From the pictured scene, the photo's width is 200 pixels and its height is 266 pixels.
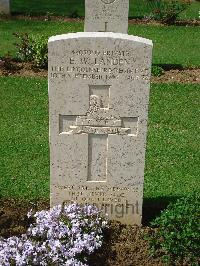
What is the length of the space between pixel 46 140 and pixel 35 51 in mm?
3860

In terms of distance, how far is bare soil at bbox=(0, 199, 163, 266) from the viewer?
5.12 metres

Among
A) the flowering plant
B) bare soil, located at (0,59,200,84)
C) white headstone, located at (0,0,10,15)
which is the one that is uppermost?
white headstone, located at (0,0,10,15)

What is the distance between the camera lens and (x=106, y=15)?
10.9 meters

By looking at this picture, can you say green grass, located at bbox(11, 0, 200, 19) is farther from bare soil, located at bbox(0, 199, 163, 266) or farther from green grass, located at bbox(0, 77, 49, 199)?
bare soil, located at bbox(0, 199, 163, 266)

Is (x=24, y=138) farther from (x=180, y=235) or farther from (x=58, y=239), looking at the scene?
(x=180, y=235)

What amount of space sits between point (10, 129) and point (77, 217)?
3.59m

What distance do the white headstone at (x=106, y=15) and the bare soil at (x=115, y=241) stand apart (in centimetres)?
590

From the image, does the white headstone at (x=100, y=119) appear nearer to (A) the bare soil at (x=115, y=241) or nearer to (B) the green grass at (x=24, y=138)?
(A) the bare soil at (x=115, y=241)

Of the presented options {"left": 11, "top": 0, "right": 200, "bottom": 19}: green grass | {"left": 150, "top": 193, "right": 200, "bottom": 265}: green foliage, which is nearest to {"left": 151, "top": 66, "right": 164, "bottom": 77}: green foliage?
{"left": 150, "top": 193, "right": 200, "bottom": 265}: green foliage

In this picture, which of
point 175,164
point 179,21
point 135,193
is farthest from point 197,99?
point 179,21

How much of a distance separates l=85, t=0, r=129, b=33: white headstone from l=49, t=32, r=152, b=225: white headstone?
239 inches

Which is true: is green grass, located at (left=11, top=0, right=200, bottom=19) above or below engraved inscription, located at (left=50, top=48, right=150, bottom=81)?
below

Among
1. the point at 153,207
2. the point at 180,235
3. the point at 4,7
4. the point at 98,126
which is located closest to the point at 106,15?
the point at 153,207

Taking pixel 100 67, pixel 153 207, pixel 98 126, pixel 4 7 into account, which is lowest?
pixel 153 207
